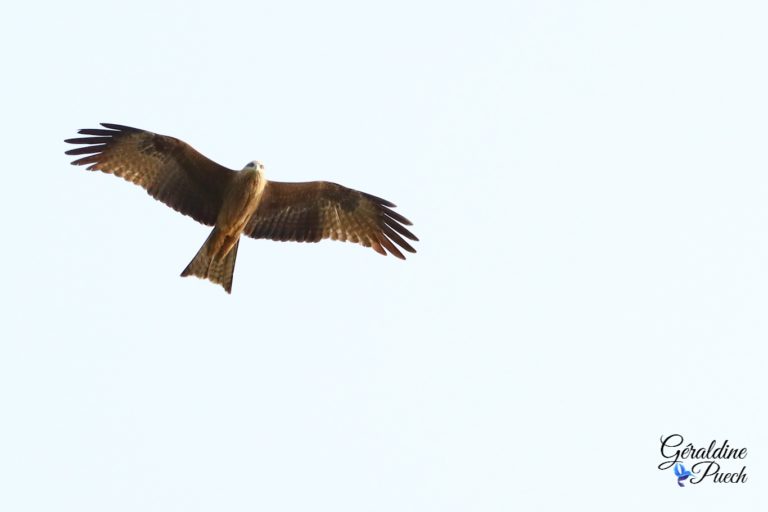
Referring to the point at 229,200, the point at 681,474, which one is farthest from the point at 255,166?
the point at 681,474

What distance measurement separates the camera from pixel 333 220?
40.2 ft

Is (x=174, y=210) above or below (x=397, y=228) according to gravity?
below

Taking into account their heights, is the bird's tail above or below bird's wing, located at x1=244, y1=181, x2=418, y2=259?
below

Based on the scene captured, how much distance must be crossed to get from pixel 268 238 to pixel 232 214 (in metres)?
0.70

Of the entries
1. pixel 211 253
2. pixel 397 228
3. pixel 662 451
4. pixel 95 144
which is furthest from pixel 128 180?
pixel 662 451

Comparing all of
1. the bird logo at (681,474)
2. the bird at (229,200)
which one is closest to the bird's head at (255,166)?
the bird at (229,200)

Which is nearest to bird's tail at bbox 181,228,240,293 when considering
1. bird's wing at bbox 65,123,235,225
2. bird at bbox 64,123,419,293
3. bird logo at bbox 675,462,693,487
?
bird at bbox 64,123,419,293

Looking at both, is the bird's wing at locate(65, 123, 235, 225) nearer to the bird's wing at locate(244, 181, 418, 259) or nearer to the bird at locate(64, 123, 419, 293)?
the bird at locate(64, 123, 419, 293)

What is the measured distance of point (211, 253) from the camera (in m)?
11.7

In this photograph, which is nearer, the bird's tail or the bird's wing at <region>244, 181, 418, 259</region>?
the bird's tail

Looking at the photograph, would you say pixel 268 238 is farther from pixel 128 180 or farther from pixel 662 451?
pixel 662 451

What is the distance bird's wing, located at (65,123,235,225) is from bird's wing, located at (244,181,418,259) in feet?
1.99

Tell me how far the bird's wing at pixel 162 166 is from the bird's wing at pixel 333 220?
606 mm

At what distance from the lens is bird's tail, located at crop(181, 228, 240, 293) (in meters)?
11.7
